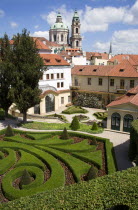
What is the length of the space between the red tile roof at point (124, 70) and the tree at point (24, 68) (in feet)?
68.0

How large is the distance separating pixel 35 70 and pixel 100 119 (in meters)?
16.2

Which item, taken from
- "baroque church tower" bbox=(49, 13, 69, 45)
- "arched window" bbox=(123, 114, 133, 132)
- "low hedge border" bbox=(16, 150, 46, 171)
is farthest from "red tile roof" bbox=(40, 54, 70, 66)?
"baroque church tower" bbox=(49, 13, 69, 45)

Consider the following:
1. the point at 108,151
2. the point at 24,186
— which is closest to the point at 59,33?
the point at 108,151

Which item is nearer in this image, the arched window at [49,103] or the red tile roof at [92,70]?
the arched window at [49,103]

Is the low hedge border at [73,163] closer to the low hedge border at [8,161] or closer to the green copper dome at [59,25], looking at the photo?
the low hedge border at [8,161]

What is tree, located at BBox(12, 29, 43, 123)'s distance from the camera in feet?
93.9

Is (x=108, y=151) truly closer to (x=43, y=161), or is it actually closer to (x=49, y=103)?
(x=43, y=161)

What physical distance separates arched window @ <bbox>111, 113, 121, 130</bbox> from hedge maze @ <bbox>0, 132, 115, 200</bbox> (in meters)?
6.33

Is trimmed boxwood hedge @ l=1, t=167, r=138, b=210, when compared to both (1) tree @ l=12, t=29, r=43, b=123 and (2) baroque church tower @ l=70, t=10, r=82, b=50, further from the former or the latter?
(2) baroque church tower @ l=70, t=10, r=82, b=50

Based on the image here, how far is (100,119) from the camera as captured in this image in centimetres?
3881

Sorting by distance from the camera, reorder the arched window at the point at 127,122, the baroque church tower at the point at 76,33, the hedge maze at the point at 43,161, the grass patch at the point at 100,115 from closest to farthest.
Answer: the hedge maze at the point at 43,161, the arched window at the point at 127,122, the grass patch at the point at 100,115, the baroque church tower at the point at 76,33

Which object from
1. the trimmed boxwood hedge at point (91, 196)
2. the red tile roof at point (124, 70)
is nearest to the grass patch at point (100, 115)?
the red tile roof at point (124, 70)

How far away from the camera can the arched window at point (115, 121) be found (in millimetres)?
30578

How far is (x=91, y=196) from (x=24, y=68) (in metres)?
21.5
